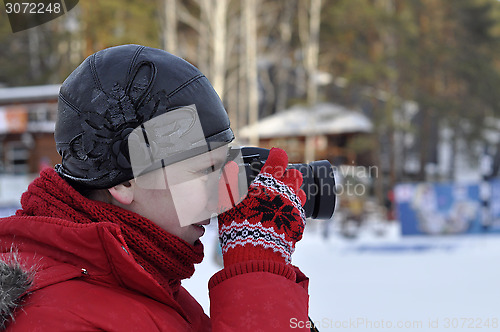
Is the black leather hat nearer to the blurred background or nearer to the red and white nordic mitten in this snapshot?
the red and white nordic mitten

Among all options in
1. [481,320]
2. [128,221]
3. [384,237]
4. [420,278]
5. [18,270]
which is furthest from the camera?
[384,237]

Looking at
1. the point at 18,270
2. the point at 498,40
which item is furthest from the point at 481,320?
the point at 498,40

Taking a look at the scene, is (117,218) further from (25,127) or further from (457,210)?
(25,127)

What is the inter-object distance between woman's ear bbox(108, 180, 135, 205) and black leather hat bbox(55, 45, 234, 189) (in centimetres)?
1

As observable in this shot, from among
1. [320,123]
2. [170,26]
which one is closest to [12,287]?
[170,26]

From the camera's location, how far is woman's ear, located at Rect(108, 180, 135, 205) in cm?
92

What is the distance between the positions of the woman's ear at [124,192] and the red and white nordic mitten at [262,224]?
16cm

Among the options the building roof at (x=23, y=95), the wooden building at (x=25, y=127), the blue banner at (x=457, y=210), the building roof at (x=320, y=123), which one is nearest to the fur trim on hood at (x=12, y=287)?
the blue banner at (x=457, y=210)

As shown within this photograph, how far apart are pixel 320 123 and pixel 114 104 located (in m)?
18.3

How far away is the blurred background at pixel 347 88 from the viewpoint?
988 cm

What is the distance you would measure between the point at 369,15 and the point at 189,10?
21.8 ft

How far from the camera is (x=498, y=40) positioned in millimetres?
18547

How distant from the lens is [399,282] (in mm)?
6195

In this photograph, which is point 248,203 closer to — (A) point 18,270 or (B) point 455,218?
(A) point 18,270
